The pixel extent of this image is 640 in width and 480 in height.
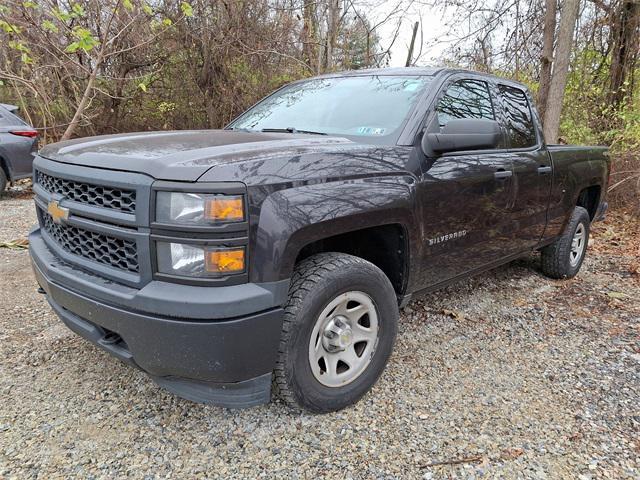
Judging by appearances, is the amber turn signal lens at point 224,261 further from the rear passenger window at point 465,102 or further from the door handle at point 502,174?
the door handle at point 502,174

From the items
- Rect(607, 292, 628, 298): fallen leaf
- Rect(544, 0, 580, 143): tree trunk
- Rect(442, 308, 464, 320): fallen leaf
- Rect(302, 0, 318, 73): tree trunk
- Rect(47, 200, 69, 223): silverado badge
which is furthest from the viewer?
Rect(302, 0, 318, 73): tree trunk

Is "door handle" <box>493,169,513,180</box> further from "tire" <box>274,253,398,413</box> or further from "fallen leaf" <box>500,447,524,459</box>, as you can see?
"fallen leaf" <box>500,447,524,459</box>

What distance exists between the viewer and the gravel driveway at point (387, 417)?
2.00m

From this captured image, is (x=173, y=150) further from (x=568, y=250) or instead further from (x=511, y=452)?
(x=568, y=250)

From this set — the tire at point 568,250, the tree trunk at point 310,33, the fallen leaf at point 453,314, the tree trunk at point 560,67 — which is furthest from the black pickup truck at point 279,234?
the tree trunk at point 310,33

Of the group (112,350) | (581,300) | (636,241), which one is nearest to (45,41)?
(112,350)

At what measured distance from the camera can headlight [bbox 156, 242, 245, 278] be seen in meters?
1.81

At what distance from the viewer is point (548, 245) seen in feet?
14.2

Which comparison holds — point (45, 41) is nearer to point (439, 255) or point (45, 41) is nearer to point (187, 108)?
point (187, 108)

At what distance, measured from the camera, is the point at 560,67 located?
8.12 meters

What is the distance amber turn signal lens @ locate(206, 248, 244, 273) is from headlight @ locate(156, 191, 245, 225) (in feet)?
0.40

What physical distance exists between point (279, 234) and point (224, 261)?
0.25 m

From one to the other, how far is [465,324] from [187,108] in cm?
992

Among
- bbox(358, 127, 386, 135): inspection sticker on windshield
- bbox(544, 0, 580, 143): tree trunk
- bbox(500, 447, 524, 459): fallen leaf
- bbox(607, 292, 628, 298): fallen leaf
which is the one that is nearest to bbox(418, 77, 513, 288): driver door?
bbox(358, 127, 386, 135): inspection sticker on windshield
